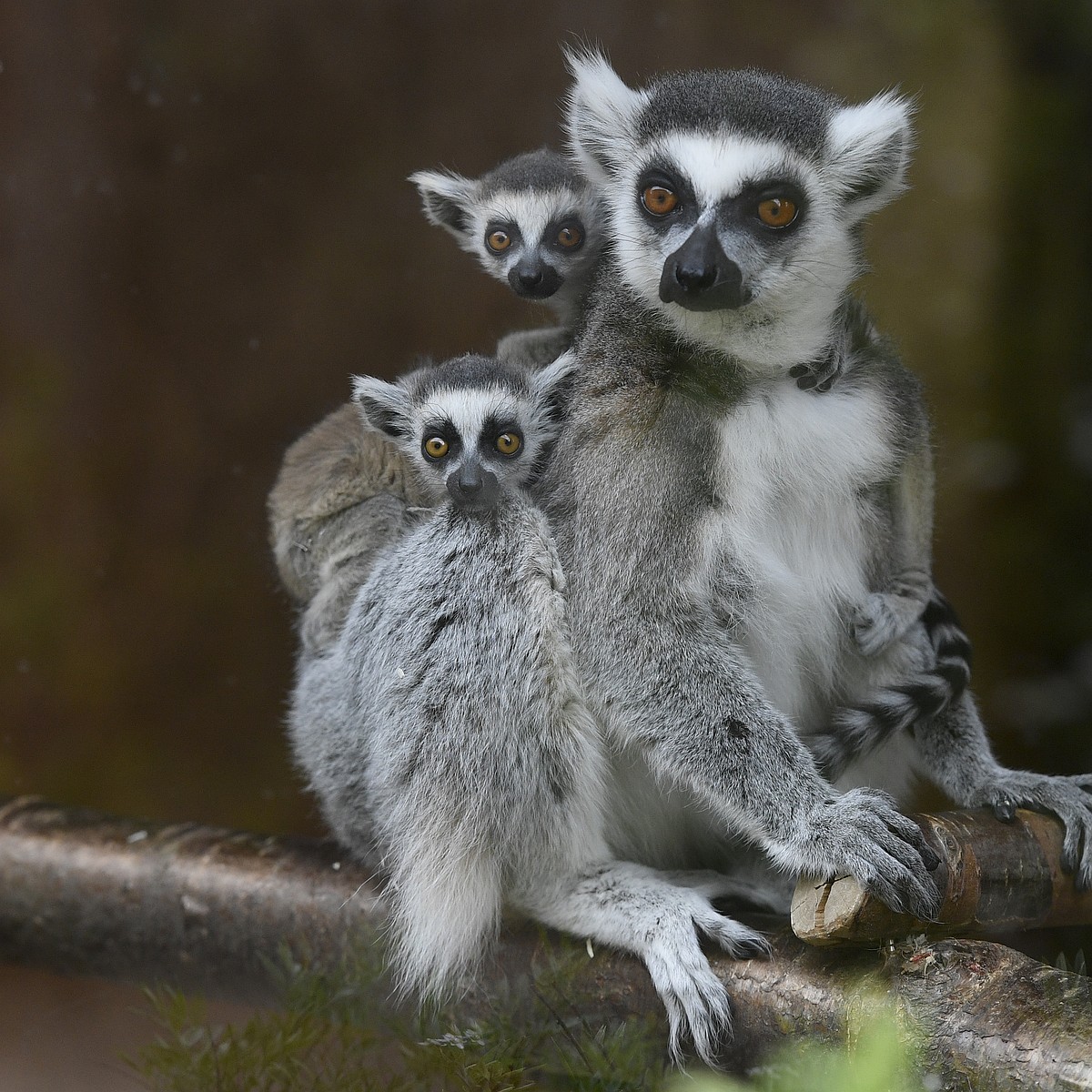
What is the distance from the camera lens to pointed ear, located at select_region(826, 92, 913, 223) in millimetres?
1990

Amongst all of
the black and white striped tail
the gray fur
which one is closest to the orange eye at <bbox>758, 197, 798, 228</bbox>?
the gray fur

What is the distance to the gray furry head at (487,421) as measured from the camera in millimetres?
2223

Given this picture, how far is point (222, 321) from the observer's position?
3.85 meters

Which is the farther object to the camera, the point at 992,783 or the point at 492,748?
the point at 992,783

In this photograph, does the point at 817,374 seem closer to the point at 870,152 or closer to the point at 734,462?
the point at 734,462

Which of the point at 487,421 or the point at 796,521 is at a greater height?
the point at 487,421

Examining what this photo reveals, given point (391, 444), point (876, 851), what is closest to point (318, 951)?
point (391, 444)

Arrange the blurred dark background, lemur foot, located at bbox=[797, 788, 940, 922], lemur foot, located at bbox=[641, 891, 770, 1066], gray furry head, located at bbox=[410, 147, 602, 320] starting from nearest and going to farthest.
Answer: lemur foot, located at bbox=[797, 788, 940, 922] → lemur foot, located at bbox=[641, 891, 770, 1066] → gray furry head, located at bbox=[410, 147, 602, 320] → the blurred dark background

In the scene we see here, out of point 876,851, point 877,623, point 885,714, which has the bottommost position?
point 876,851

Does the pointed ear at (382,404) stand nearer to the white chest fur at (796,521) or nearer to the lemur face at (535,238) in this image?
the lemur face at (535,238)

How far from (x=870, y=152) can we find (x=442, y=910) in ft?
5.27

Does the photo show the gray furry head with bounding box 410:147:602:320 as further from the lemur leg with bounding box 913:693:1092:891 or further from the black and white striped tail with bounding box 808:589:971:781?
the lemur leg with bounding box 913:693:1092:891

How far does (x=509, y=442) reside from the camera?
2.27 meters

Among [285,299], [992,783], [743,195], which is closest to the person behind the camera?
[743,195]
